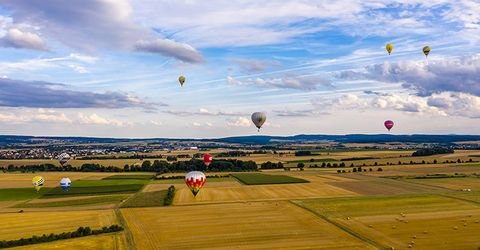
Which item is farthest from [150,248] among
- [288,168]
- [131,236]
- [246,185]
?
[288,168]

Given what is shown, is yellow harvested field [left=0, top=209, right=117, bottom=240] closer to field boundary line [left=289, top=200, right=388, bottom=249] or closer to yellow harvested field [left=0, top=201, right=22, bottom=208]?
yellow harvested field [left=0, top=201, right=22, bottom=208]

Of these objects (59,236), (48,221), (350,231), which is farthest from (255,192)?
(59,236)

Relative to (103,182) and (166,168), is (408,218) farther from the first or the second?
(166,168)

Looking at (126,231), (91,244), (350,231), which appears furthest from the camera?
(126,231)

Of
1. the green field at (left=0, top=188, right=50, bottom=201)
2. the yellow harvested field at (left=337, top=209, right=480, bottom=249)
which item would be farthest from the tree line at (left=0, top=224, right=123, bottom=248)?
the green field at (left=0, top=188, right=50, bottom=201)

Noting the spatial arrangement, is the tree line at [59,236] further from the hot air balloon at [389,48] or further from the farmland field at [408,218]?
the hot air balloon at [389,48]

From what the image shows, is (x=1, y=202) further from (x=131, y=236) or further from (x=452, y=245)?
(x=452, y=245)
